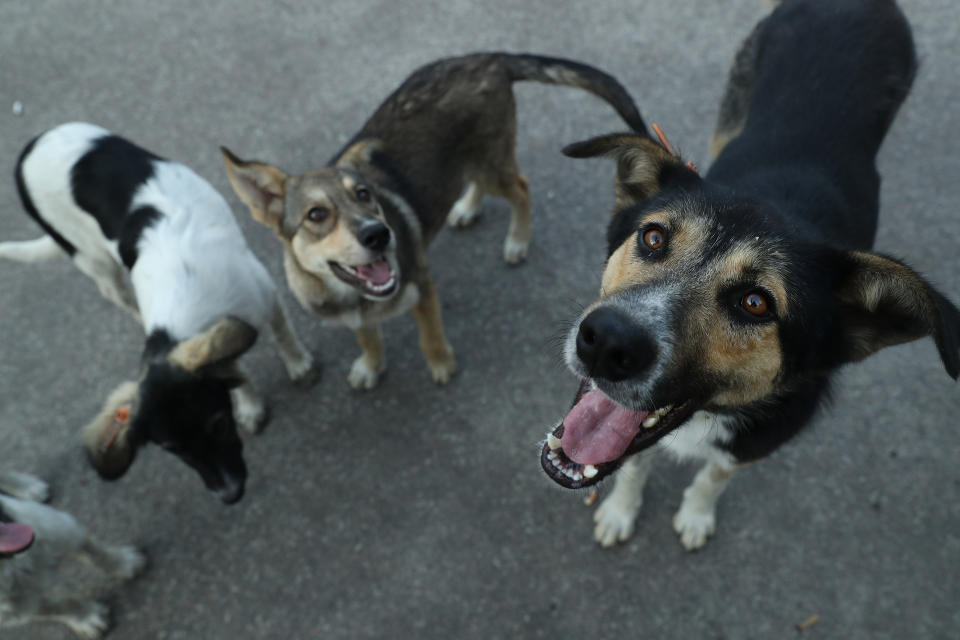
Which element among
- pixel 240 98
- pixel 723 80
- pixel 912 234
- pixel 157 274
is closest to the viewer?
pixel 157 274

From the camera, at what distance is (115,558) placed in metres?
3.41

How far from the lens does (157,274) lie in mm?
3340

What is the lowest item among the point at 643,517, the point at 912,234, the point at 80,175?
the point at 643,517

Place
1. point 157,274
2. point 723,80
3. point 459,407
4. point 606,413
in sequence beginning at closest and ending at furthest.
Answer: point 606,413, point 157,274, point 459,407, point 723,80

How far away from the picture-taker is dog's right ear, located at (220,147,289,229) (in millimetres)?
3312

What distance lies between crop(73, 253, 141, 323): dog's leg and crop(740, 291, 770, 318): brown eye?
3524 mm

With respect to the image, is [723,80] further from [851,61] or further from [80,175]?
[80,175]

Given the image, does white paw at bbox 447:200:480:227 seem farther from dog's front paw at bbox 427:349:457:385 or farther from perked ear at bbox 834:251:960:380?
perked ear at bbox 834:251:960:380

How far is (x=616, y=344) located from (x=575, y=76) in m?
2.32

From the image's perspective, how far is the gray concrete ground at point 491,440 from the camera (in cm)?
331

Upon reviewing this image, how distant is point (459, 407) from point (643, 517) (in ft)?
3.99

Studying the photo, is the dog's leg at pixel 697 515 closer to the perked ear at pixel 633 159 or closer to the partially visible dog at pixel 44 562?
the perked ear at pixel 633 159

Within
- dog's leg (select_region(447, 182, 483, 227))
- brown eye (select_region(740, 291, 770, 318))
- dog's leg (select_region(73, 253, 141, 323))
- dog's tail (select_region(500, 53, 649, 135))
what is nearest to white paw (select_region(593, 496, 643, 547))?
brown eye (select_region(740, 291, 770, 318))

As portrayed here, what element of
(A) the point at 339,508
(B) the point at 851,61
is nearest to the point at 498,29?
(B) the point at 851,61
